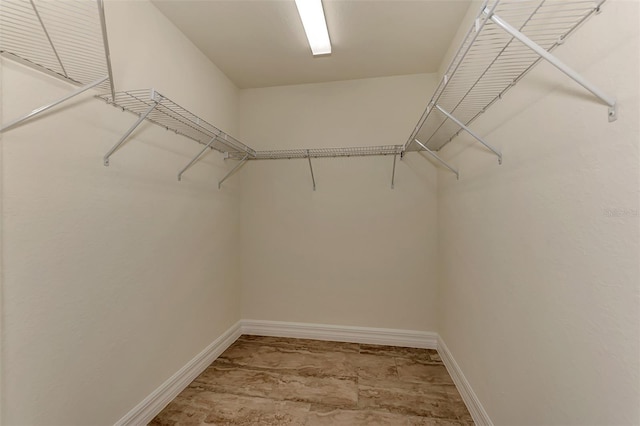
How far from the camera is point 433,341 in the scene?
7.43 feet

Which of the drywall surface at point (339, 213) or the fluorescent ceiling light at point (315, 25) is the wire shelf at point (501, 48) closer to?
the drywall surface at point (339, 213)

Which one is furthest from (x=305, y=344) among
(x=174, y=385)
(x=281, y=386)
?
(x=174, y=385)

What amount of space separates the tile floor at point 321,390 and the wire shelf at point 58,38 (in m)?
1.85

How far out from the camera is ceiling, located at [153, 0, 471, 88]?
5.10 ft

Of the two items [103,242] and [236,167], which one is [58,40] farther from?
[236,167]

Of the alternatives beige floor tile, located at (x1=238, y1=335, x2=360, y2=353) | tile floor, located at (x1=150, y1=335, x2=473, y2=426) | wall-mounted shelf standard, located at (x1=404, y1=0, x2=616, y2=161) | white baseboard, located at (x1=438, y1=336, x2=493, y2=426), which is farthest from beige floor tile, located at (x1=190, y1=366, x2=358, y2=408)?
wall-mounted shelf standard, located at (x1=404, y1=0, x2=616, y2=161)

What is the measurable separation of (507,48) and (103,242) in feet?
6.76

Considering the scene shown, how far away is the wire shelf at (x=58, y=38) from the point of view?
89cm

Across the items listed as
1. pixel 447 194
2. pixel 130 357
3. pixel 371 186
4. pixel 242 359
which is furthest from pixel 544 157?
pixel 242 359

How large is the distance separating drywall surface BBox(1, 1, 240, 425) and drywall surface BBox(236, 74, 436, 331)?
608mm

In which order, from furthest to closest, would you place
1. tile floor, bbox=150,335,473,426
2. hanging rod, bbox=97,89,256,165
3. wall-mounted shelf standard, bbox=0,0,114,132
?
tile floor, bbox=150,335,473,426 → hanging rod, bbox=97,89,256,165 → wall-mounted shelf standard, bbox=0,0,114,132

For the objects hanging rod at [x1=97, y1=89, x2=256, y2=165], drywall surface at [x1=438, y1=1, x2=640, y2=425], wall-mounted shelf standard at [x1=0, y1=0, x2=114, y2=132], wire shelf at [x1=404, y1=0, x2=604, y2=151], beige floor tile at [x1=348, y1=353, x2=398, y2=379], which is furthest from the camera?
beige floor tile at [x1=348, y1=353, x2=398, y2=379]

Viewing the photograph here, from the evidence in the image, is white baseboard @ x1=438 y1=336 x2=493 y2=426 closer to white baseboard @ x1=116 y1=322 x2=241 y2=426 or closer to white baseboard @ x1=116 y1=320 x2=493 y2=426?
white baseboard @ x1=116 y1=320 x2=493 y2=426

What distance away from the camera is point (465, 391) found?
158cm
